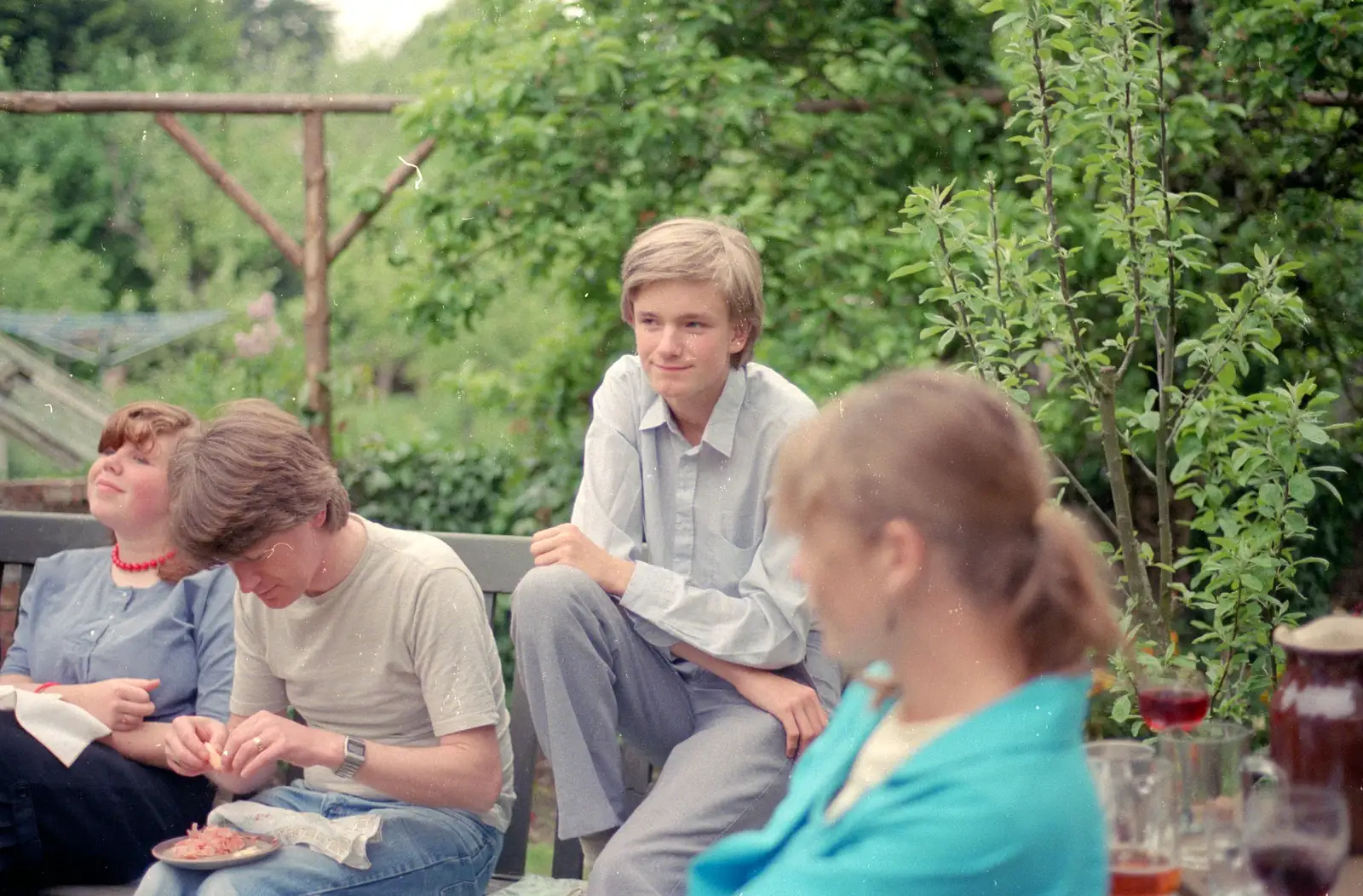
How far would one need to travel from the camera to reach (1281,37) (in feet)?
12.5

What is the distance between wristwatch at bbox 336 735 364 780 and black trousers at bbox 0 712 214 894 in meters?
0.60

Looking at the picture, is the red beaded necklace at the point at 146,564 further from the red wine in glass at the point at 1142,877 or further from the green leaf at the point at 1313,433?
the green leaf at the point at 1313,433

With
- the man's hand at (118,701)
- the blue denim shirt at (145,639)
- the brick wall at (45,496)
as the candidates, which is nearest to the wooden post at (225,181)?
the brick wall at (45,496)

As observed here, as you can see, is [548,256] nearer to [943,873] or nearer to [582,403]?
[582,403]

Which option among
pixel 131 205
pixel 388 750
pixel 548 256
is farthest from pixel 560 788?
pixel 131 205

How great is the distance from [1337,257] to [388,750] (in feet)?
10.3

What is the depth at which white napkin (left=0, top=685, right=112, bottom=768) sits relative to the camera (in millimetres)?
2592

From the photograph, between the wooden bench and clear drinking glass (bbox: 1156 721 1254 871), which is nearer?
clear drinking glass (bbox: 1156 721 1254 871)

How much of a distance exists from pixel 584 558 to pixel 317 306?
266cm

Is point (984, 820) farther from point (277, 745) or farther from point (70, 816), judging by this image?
point (70, 816)

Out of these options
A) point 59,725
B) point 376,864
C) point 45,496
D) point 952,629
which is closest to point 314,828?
point 376,864

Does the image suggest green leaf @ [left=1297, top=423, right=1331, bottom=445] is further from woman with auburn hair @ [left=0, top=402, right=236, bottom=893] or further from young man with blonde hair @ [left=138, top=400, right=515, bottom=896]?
woman with auburn hair @ [left=0, top=402, right=236, bottom=893]

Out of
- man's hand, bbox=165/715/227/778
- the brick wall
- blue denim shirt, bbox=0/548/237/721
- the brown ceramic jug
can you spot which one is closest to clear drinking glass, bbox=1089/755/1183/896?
the brown ceramic jug

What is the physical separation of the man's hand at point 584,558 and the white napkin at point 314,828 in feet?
1.65
